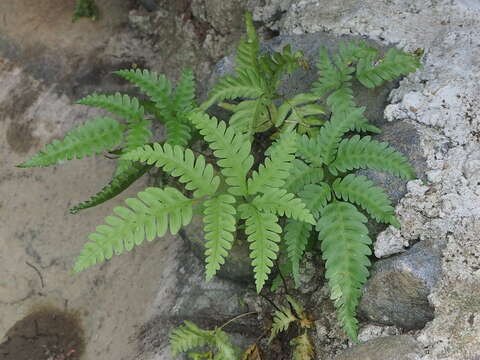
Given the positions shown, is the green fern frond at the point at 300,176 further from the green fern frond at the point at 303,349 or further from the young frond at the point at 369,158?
the green fern frond at the point at 303,349

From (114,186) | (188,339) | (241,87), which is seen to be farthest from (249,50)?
(188,339)

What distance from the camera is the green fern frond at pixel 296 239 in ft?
10.6

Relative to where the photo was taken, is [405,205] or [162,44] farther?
[162,44]

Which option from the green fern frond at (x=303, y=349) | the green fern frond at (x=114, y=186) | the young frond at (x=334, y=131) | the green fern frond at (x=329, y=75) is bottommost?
the green fern frond at (x=303, y=349)

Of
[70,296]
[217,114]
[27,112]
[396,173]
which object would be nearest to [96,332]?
[70,296]

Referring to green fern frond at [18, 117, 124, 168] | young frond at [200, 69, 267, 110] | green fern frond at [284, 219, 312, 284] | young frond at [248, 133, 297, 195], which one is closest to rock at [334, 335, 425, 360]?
green fern frond at [284, 219, 312, 284]

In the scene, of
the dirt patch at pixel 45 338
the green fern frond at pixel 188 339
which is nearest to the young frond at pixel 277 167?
the green fern frond at pixel 188 339

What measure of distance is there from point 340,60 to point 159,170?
2.12 meters

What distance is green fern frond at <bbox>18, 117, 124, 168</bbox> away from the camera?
146 inches

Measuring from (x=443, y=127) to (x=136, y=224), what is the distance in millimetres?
2100

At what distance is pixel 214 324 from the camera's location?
3799mm

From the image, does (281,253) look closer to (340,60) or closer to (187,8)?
(340,60)

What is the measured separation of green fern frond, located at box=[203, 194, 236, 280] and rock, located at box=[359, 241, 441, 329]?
0.96m

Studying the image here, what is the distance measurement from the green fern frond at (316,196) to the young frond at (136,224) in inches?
30.4
